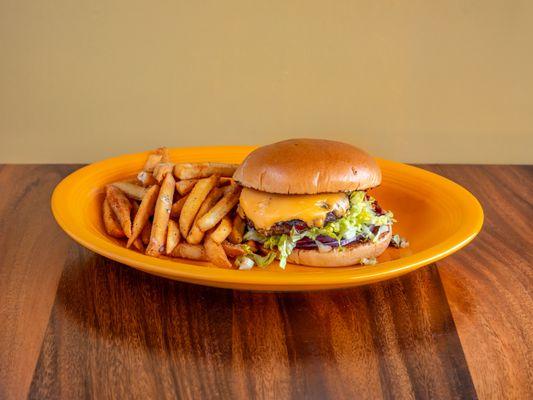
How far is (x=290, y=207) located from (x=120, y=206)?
2.14ft

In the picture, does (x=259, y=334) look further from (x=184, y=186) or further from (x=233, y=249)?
(x=184, y=186)

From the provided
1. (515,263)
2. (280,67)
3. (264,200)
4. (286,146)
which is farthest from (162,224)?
(280,67)

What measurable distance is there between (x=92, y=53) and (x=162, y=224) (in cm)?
168

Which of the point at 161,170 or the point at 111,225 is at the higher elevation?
the point at 161,170

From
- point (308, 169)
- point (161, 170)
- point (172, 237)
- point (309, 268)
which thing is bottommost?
point (309, 268)

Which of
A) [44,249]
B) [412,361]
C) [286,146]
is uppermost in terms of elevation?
[286,146]

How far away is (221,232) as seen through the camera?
8.23 ft

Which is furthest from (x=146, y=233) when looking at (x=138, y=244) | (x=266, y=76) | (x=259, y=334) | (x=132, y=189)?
(x=266, y=76)

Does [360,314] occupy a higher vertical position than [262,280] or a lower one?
lower

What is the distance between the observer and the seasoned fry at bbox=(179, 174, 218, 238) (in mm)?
2578

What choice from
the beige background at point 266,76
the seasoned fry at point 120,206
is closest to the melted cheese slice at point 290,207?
the seasoned fry at point 120,206

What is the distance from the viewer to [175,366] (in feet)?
6.23

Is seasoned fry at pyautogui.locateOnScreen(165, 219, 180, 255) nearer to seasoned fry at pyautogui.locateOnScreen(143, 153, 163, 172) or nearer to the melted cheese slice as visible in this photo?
the melted cheese slice

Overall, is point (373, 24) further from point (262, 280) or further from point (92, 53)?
point (262, 280)
